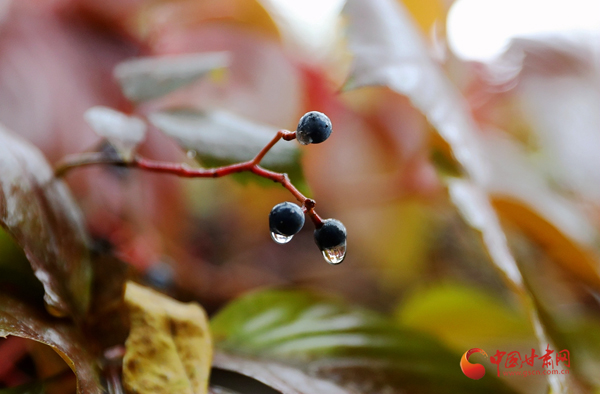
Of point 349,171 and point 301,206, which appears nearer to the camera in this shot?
point 301,206

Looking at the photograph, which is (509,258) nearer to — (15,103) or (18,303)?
(18,303)

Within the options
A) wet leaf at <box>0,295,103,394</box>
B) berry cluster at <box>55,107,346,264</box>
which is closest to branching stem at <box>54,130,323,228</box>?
berry cluster at <box>55,107,346,264</box>

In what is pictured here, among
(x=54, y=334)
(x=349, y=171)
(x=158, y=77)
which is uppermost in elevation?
(x=349, y=171)

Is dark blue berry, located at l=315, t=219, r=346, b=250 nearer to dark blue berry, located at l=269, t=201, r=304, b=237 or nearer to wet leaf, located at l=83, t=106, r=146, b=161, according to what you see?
dark blue berry, located at l=269, t=201, r=304, b=237

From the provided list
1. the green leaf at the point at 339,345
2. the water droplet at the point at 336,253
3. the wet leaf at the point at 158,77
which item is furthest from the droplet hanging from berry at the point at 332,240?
the wet leaf at the point at 158,77

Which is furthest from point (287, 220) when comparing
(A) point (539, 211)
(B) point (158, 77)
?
(A) point (539, 211)

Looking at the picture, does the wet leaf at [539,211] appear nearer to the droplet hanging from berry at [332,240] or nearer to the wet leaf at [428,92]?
the wet leaf at [428,92]

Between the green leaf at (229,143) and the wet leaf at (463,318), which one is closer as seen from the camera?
the green leaf at (229,143)

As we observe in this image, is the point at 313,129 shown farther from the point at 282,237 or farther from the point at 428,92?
the point at 428,92
